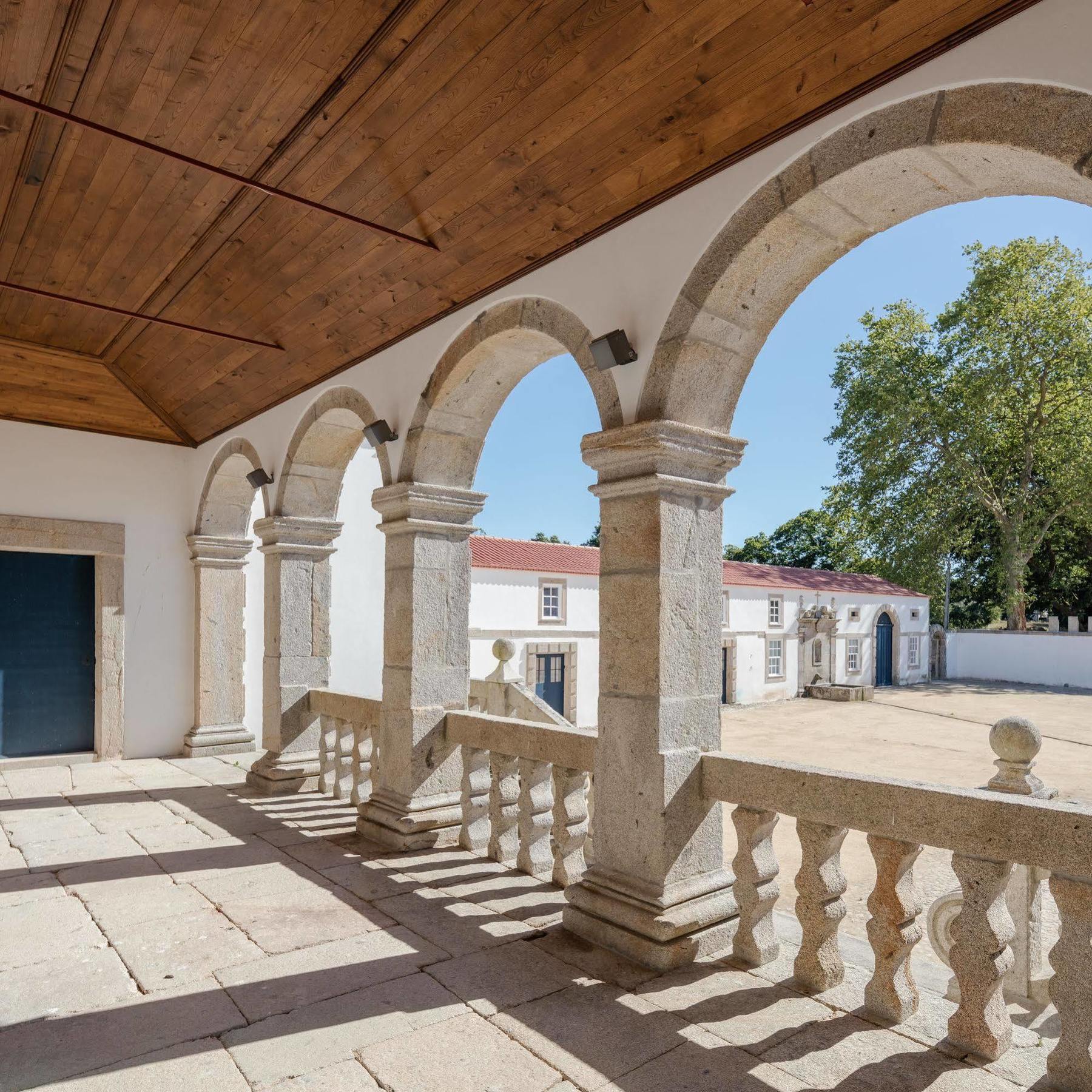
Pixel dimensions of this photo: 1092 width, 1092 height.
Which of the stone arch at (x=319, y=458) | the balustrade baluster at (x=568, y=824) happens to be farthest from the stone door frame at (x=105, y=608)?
the balustrade baluster at (x=568, y=824)

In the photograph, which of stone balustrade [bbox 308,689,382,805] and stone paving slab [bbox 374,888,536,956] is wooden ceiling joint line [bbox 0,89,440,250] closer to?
stone balustrade [bbox 308,689,382,805]

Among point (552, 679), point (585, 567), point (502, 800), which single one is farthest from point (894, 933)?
point (585, 567)

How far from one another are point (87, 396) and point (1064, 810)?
628 cm

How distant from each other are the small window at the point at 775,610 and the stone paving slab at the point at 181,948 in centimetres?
1595

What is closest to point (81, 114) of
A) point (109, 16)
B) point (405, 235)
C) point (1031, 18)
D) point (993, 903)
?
point (109, 16)

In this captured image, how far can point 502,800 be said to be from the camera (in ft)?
11.4

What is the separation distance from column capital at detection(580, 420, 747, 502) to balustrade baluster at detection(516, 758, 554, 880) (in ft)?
4.23

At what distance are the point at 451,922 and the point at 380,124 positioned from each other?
2792mm

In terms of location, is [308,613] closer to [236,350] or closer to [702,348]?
[236,350]

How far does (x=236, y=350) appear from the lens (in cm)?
484

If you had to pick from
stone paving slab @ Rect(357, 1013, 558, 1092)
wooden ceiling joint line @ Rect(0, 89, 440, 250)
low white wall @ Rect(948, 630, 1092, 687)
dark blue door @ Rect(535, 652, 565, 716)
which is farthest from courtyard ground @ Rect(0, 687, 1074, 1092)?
low white wall @ Rect(948, 630, 1092, 687)

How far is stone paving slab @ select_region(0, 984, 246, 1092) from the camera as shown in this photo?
1.94 metres

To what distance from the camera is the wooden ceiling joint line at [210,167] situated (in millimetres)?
2539

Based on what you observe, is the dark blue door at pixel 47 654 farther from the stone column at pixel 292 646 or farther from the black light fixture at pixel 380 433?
the black light fixture at pixel 380 433
